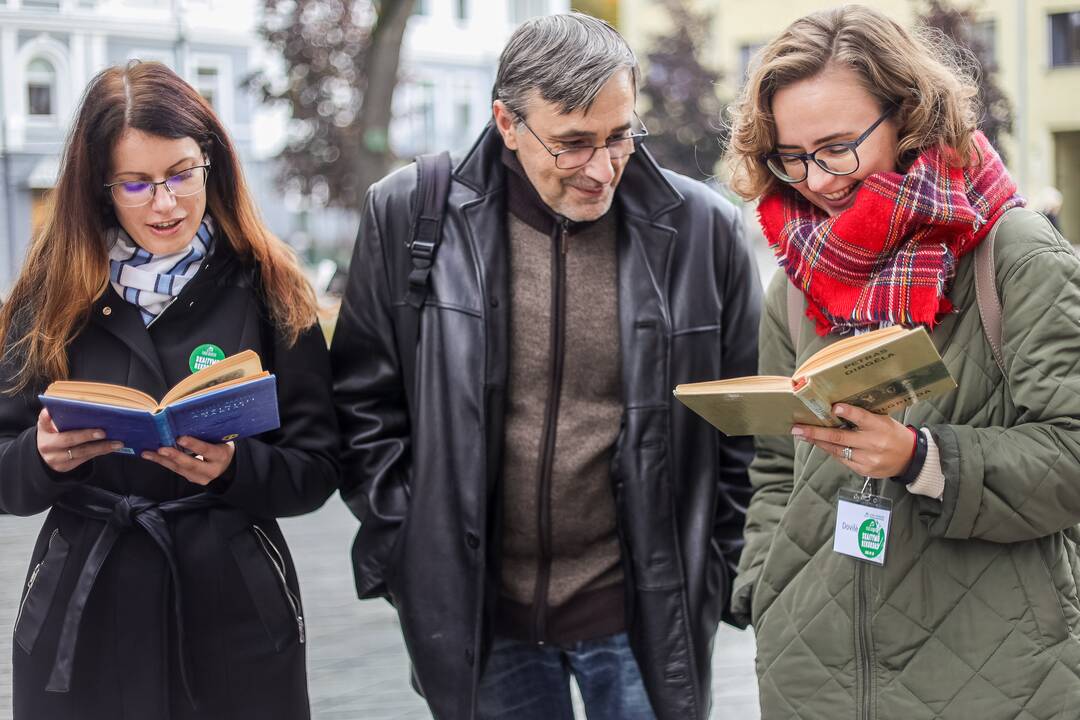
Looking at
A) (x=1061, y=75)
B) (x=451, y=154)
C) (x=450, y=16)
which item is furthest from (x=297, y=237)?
(x=451, y=154)

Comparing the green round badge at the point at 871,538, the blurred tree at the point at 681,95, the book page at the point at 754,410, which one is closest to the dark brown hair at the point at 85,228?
the book page at the point at 754,410

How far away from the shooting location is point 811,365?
2102 mm

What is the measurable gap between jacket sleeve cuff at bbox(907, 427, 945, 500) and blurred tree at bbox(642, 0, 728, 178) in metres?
15.4

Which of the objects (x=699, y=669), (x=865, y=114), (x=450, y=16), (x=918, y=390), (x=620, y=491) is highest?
(x=450, y=16)

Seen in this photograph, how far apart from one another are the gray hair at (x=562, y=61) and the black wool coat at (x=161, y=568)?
0.81 meters

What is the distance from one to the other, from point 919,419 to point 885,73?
65 centimetres

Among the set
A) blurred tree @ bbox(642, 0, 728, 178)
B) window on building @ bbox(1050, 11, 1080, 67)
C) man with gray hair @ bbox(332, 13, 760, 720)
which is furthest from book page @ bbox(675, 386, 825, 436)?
window on building @ bbox(1050, 11, 1080, 67)

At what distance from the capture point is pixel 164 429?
7.70ft

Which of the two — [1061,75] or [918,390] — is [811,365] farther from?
[1061,75]

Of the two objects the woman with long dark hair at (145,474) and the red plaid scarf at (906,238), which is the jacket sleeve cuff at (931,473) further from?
the woman with long dark hair at (145,474)

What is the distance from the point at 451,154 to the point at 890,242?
1281 mm

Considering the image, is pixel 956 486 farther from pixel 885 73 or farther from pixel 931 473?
pixel 885 73

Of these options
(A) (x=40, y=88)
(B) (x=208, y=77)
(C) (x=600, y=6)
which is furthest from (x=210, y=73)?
Result: (C) (x=600, y=6)

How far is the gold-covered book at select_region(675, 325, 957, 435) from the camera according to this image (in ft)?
6.33
